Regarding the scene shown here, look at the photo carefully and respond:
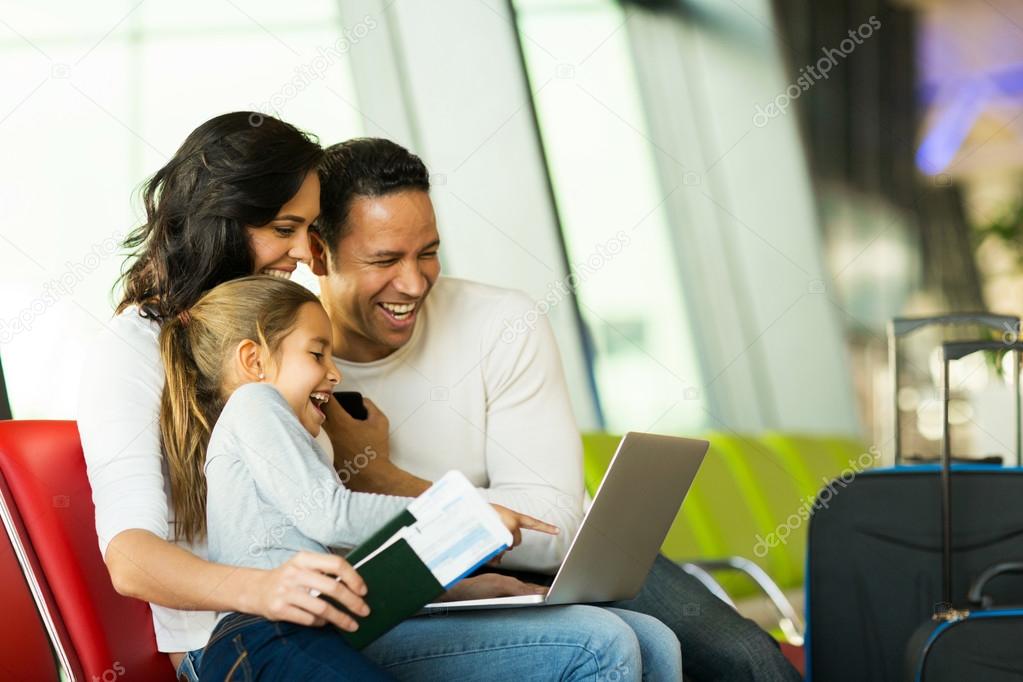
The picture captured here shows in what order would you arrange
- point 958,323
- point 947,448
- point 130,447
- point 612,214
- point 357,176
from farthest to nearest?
point 612,214, point 958,323, point 947,448, point 357,176, point 130,447

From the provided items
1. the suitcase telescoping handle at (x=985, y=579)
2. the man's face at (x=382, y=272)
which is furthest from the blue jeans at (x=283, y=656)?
the suitcase telescoping handle at (x=985, y=579)

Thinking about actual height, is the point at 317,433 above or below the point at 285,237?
below

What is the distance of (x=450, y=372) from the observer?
222 centimetres

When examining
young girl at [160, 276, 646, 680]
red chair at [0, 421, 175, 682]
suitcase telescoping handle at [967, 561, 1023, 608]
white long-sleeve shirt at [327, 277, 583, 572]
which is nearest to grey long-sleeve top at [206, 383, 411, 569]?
young girl at [160, 276, 646, 680]

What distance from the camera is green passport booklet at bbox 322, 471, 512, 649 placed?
131 centimetres

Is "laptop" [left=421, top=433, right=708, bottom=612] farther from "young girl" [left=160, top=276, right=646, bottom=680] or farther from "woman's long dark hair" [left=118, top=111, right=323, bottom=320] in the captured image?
"woman's long dark hair" [left=118, top=111, right=323, bottom=320]

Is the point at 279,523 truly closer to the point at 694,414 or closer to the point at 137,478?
the point at 137,478

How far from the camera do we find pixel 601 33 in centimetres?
587

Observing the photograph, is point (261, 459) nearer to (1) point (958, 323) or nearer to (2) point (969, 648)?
(2) point (969, 648)

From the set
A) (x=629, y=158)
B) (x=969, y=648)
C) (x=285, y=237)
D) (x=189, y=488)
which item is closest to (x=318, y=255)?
(x=285, y=237)

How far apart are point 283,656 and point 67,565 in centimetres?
45

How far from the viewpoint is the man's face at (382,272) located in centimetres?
221

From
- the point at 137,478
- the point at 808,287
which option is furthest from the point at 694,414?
the point at 137,478

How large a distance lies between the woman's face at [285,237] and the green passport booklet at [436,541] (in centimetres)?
75
